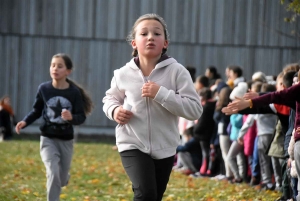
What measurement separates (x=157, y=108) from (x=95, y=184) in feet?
24.0

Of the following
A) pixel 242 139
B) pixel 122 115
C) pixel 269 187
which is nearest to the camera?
pixel 122 115

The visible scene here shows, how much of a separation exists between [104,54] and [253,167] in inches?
689

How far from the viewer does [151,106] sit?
23.4 feet

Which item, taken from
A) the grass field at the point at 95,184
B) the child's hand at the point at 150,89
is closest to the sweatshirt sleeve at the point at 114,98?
the child's hand at the point at 150,89

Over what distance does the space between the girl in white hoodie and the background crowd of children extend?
7.24ft

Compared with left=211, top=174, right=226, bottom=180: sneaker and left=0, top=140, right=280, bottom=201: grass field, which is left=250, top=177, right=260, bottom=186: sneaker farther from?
left=211, top=174, right=226, bottom=180: sneaker

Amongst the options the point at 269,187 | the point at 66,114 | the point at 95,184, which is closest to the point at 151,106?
the point at 66,114

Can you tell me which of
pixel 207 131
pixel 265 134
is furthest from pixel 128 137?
pixel 207 131

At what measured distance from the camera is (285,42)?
102ft

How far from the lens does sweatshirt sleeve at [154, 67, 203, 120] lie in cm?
694

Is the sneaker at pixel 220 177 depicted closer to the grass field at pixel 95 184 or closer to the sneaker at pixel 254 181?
the grass field at pixel 95 184

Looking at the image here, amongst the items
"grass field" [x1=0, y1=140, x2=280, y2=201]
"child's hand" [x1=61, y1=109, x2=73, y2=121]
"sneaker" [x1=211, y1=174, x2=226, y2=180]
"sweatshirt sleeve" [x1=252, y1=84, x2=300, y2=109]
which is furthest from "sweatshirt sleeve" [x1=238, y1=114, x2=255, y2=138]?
"sweatshirt sleeve" [x1=252, y1=84, x2=300, y2=109]

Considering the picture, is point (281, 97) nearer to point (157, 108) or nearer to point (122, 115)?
point (157, 108)

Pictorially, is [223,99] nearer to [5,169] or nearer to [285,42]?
[5,169]
